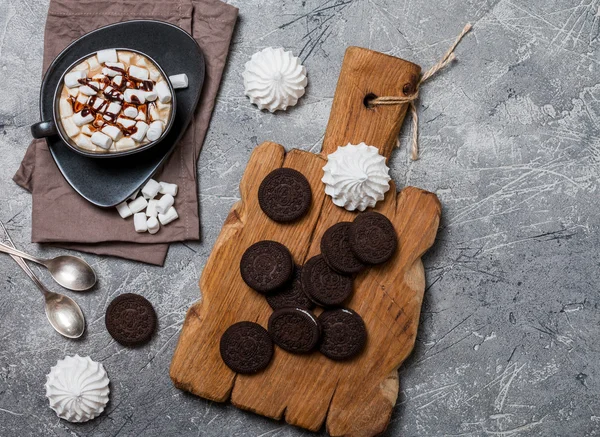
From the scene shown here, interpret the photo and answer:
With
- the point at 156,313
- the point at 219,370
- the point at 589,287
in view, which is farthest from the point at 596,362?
the point at 156,313

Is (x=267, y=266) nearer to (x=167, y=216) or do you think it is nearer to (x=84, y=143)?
(x=167, y=216)

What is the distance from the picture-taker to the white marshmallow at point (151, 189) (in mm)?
2152

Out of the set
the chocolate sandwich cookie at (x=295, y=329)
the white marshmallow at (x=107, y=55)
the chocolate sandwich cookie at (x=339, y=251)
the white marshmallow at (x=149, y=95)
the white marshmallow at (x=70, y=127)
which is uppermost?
the white marshmallow at (x=107, y=55)

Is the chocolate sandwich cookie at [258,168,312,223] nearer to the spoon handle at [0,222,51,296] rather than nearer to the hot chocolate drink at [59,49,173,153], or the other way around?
the hot chocolate drink at [59,49,173,153]

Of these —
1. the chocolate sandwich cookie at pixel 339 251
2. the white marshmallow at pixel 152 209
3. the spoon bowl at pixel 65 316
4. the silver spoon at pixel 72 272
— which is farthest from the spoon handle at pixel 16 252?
the chocolate sandwich cookie at pixel 339 251

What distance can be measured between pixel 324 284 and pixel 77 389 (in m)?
0.88

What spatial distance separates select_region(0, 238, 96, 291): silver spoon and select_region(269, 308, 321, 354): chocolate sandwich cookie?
0.66 meters

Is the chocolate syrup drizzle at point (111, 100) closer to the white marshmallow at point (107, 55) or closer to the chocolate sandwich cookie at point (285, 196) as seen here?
the white marshmallow at point (107, 55)

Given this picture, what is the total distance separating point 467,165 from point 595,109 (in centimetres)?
46

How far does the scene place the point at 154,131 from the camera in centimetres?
202

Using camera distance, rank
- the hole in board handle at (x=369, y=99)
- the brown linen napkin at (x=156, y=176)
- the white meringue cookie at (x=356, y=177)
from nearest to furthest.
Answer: the white meringue cookie at (x=356, y=177), the hole in board handle at (x=369, y=99), the brown linen napkin at (x=156, y=176)

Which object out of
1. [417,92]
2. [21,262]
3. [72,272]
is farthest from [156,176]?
[417,92]

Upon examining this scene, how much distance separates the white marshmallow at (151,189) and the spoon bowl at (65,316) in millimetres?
452

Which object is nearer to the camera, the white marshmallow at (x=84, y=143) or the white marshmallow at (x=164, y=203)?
the white marshmallow at (x=84, y=143)
